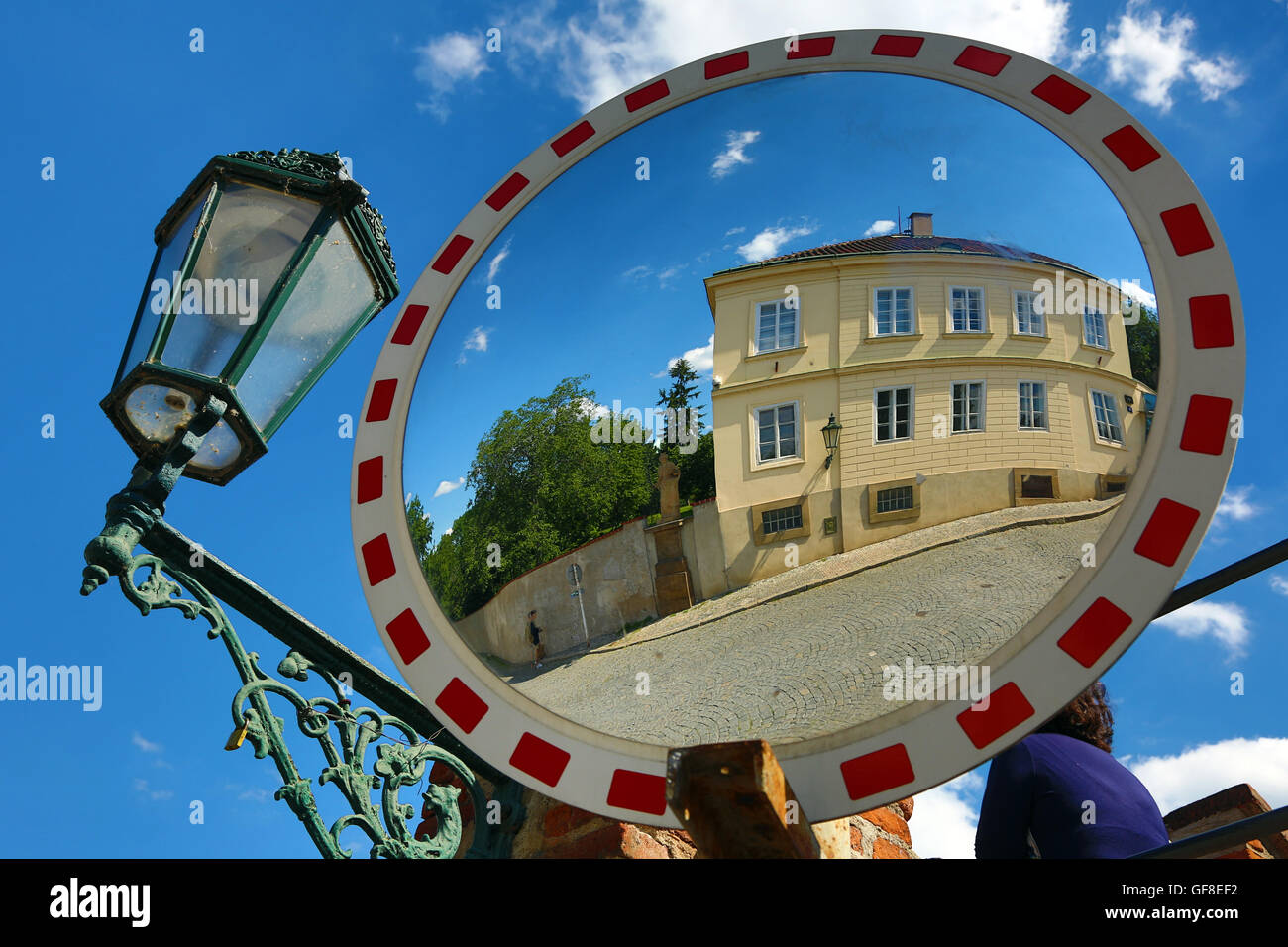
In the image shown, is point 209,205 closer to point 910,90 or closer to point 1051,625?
point 910,90

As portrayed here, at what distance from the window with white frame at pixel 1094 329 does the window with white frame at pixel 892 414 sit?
1.33ft

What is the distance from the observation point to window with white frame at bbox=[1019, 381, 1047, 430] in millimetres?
2324

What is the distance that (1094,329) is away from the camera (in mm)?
2357

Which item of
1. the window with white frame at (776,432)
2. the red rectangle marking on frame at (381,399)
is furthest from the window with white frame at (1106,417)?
the red rectangle marking on frame at (381,399)

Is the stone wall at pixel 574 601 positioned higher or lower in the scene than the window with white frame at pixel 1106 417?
lower

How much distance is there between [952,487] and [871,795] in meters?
0.69

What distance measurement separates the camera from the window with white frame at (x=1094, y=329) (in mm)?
2330

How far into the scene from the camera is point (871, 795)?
205 cm

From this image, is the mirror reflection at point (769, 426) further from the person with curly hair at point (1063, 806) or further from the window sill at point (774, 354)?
the person with curly hair at point (1063, 806)

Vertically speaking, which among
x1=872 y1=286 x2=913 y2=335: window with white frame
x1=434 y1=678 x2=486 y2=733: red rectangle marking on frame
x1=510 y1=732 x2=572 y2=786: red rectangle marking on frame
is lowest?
x1=510 y1=732 x2=572 y2=786: red rectangle marking on frame

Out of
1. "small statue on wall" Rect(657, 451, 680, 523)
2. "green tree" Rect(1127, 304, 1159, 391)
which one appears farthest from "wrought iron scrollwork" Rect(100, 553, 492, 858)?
"green tree" Rect(1127, 304, 1159, 391)

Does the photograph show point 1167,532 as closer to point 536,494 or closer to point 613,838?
point 536,494

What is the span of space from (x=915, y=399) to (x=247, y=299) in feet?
7.11

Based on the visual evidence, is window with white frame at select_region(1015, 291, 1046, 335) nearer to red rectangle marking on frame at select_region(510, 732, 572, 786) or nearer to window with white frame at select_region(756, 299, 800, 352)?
window with white frame at select_region(756, 299, 800, 352)
